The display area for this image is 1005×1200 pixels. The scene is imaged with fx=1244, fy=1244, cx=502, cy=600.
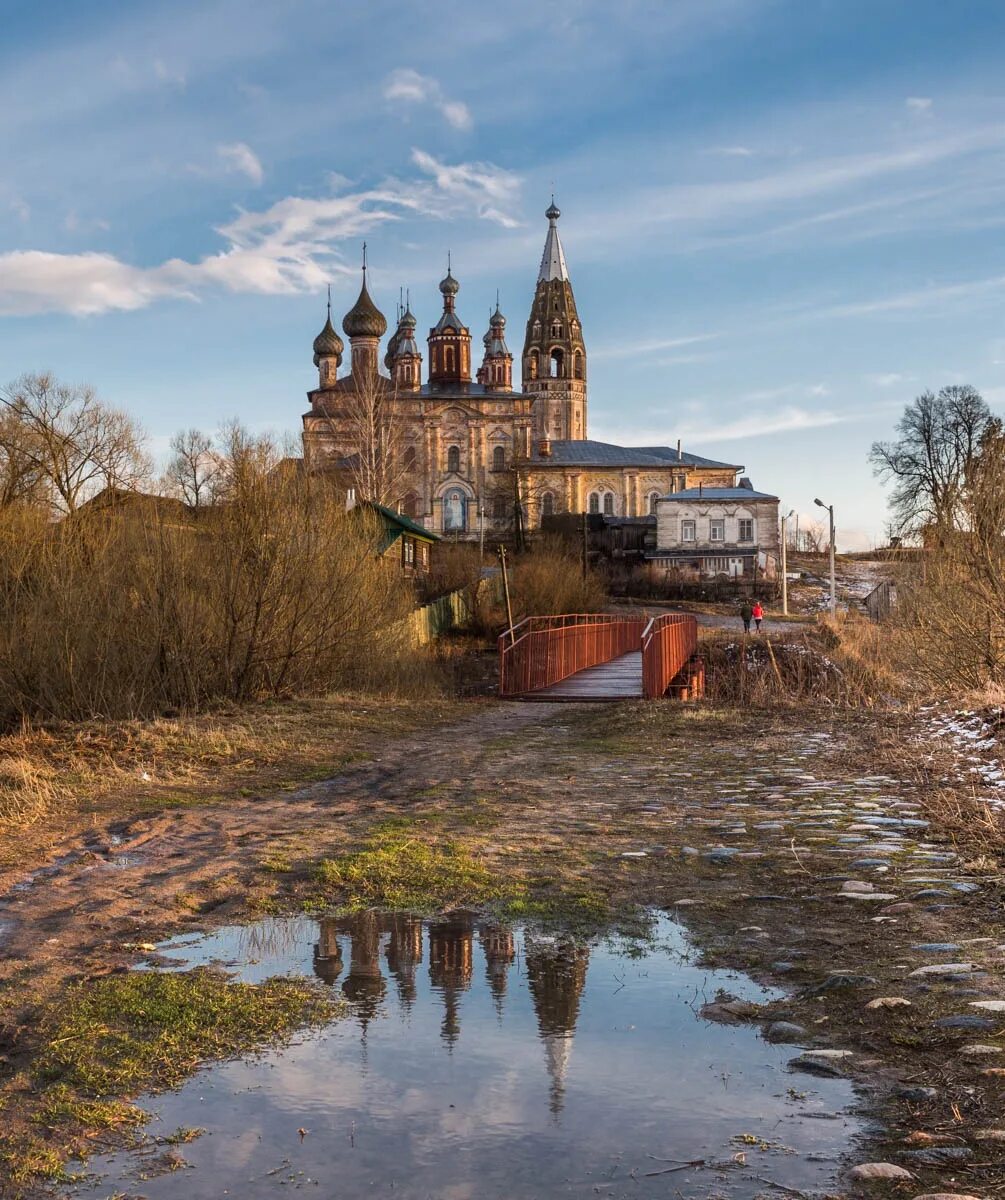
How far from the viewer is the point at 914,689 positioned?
19.7 meters

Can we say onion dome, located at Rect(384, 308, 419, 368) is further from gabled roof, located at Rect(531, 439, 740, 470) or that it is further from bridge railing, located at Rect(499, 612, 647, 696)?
bridge railing, located at Rect(499, 612, 647, 696)

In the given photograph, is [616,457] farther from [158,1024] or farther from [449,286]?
[158,1024]

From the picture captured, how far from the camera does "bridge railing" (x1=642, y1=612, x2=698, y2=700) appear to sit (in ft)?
73.3

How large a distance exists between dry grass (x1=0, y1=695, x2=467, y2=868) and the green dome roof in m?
67.7

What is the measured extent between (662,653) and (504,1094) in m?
19.8

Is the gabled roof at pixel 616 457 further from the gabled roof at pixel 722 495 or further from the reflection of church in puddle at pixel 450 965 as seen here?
the reflection of church in puddle at pixel 450 965

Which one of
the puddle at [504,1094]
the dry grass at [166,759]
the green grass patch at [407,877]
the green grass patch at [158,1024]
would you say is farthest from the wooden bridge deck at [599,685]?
Result: the green grass patch at [158,1024]

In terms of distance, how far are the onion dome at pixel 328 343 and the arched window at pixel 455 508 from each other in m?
13.1

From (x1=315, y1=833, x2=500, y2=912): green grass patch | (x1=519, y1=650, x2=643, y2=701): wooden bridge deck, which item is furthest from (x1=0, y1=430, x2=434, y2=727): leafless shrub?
(x1=315, y1=833, x2=500, y2=912): green grass patch

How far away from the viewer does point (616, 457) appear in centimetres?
9275

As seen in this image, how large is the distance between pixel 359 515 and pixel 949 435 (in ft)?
187

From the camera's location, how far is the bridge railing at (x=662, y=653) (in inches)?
880

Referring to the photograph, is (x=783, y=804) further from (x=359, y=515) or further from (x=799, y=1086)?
(x=359, y=515)

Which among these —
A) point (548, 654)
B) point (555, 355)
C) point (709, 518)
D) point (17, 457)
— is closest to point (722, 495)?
point (709, 518)
